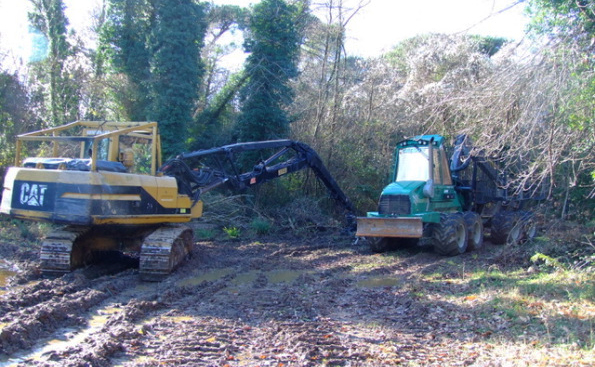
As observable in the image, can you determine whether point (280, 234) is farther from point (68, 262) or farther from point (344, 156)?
point (68, 262)

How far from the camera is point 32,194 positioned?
28.7ft

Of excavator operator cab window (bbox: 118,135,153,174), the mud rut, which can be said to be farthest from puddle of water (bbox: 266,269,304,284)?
excavator operator cab window (bbox: 118,135,153,174)

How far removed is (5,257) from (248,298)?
6.79 metres

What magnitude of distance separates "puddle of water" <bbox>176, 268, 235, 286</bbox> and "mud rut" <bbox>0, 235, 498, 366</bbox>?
0.02 m

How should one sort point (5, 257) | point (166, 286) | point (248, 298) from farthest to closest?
point (5, 257)
point (166, 286)
point (248, 298)

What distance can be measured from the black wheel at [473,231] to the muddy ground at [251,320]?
187cm

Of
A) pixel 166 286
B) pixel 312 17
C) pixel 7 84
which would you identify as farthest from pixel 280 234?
pixel 7 84

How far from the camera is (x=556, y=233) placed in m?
11.0

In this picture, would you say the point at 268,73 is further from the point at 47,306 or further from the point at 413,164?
the point at 47,306

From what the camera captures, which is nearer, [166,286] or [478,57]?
[166,286]

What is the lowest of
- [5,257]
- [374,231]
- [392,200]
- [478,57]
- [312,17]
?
[5,257]

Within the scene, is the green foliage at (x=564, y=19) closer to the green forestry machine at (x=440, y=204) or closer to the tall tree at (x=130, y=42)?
the green forestry machine at (x=440, y=204)

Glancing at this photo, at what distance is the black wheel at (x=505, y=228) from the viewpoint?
45.0 feet

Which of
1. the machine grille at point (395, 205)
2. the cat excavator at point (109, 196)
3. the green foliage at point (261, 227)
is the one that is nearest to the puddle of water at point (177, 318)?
the cat excavator at point (109, 196)
